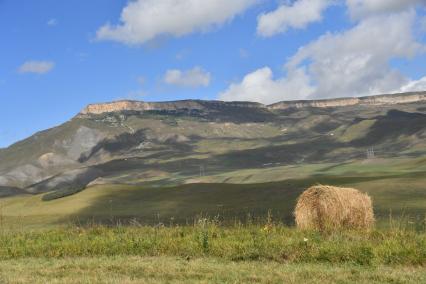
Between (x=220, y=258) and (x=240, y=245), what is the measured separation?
→ 0.73 metres

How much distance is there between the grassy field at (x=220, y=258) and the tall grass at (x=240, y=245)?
2cm

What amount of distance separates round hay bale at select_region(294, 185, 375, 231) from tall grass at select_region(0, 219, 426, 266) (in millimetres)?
4289

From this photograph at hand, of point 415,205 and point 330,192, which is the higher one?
point 330,192

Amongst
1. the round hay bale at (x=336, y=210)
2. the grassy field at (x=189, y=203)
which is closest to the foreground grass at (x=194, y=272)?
the round hay bale at (x=336, y=210)

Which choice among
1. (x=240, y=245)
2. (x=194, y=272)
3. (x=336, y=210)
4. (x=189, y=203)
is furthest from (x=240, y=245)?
(x=189, y=203)

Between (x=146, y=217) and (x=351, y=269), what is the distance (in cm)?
3366

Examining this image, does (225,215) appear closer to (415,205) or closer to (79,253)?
(415,205)

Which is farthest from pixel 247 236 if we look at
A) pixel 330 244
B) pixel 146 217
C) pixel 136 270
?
pixel 146 217

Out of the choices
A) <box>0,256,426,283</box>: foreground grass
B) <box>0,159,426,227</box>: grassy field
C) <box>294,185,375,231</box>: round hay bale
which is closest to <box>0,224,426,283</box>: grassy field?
<box>0,256,426,283</box>: foreground grass

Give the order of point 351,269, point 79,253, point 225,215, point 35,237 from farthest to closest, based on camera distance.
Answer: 1. point 225,215
2. point 35,237
3. point 79,253
4. point 351,269

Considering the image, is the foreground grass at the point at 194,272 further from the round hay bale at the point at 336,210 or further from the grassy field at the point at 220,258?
the round hay bale at the point at 336,210

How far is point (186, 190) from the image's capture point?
6200 centimetres

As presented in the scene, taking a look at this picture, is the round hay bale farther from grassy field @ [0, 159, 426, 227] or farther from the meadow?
grassy field @ [0, 159, 426, 227]

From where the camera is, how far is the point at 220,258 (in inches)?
484
